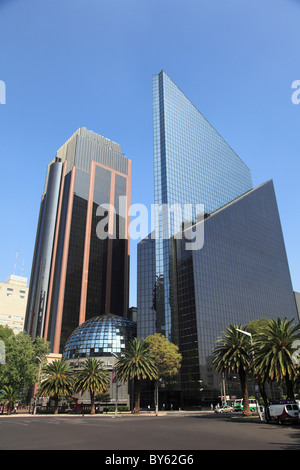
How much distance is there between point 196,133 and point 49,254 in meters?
74.1

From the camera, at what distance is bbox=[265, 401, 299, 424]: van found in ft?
109

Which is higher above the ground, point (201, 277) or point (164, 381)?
point (201, 277)

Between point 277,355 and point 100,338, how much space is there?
64.0 m

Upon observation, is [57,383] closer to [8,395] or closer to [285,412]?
[8,395]

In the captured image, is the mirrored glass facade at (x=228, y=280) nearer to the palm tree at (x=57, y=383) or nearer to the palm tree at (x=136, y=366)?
the palm tree at (x=136, y=366)

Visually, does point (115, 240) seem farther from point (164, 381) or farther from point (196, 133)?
point (164, 381)

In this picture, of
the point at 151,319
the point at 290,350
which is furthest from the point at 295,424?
the point at 151,319

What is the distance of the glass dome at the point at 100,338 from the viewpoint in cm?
9175

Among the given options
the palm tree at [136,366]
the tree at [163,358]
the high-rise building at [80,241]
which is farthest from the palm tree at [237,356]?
the high-rise building at [80,241]

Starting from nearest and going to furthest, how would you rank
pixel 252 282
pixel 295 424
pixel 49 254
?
1. pixel 295 424
2. pixel 252 282
3. pixel 49 254

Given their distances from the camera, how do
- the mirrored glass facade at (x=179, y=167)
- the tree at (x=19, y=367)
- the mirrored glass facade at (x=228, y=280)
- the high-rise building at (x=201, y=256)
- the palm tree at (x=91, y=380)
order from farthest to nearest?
the mirrored glass facade at (x=179, y=167), the high-rise building at (x=201, y=256), the mirrored glass facade at (x=228, y=280), the tree at (x=19, y=367), the palm tree at (x=91, y=380)

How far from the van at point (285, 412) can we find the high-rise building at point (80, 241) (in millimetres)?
94996

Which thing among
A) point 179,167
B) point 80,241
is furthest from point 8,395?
point 80,241
